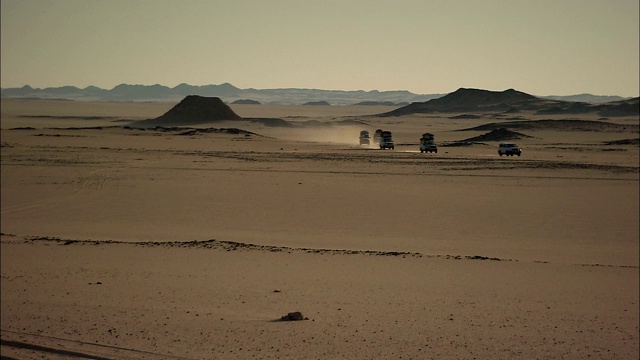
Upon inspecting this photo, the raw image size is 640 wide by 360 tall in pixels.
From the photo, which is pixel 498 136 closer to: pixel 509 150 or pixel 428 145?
pixel 428 145

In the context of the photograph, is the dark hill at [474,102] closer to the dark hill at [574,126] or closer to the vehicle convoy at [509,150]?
the dark hill at [574,126]

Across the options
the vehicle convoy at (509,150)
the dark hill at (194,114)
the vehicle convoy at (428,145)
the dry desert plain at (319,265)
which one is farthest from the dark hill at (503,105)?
the dry desert plain at (319,265)

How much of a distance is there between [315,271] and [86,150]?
33407 millimetres

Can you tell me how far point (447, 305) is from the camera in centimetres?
1015

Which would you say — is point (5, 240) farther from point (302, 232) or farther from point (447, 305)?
point (447, 305)

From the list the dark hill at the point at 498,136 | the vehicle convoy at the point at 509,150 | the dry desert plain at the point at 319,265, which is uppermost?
the dark hill at the point at 498,136

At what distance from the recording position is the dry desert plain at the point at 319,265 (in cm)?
878

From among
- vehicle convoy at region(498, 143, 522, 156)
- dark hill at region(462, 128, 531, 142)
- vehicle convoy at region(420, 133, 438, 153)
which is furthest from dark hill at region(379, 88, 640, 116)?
vehicle convoy at region(498, 143, 522, 156)

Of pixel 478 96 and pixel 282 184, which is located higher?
pixel 478 96

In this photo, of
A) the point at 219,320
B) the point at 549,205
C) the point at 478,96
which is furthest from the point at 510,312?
the point at 478,96

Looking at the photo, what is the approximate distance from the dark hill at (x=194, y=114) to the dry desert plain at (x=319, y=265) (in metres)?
57.9

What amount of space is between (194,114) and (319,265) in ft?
259

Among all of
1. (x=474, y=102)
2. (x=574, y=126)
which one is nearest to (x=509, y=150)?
(x=574, y=126)

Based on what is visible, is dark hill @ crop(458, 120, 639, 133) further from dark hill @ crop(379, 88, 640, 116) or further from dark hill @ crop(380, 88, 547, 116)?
dark hill @ crop(380, 88, 547, 116)
